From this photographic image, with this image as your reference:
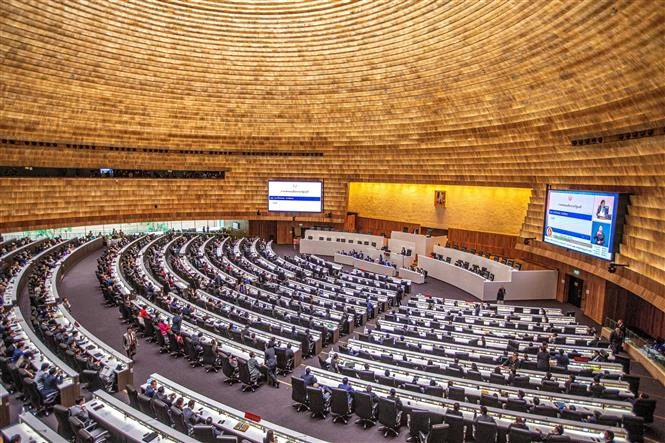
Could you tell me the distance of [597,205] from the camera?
15.8 m

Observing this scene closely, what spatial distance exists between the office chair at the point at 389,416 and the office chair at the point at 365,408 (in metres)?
0.27

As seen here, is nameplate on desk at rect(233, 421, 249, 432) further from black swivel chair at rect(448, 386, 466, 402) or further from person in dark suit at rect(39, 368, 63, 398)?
black swivel chair at rect(448, 386, 466, 402)

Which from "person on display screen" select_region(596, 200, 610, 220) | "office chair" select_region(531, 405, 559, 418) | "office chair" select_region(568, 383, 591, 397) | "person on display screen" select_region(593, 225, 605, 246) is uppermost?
"person on display screen" select_region(596, 200, 610, 220)

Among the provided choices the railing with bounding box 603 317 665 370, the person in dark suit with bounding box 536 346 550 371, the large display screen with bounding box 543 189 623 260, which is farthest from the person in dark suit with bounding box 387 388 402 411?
the large display screen with bounding box 543 189 623 260

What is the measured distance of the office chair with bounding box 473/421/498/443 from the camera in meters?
7.04

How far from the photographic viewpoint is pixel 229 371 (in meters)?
10.2

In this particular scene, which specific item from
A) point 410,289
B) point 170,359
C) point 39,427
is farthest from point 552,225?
point 39,427

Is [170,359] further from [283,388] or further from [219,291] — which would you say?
[219,291]

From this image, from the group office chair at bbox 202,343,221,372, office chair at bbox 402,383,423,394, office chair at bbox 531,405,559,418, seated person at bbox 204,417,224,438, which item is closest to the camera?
seated person at bbox 204,417,224,438

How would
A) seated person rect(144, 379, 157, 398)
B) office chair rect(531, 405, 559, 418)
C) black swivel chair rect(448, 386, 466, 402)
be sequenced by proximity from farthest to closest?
black swivel chair rect(448, 386, 466, 402) < office chair rect(531, 405, 559, 418) < seated person rect(144, 379, 157, 398)

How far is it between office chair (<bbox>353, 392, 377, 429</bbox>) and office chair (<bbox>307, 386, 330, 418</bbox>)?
66 centimetres

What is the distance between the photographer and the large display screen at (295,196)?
31.9 metres

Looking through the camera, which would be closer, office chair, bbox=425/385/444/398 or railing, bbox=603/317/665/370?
office chair, bbox=425/385/444/398

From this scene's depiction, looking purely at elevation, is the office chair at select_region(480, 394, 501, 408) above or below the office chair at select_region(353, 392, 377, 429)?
above
